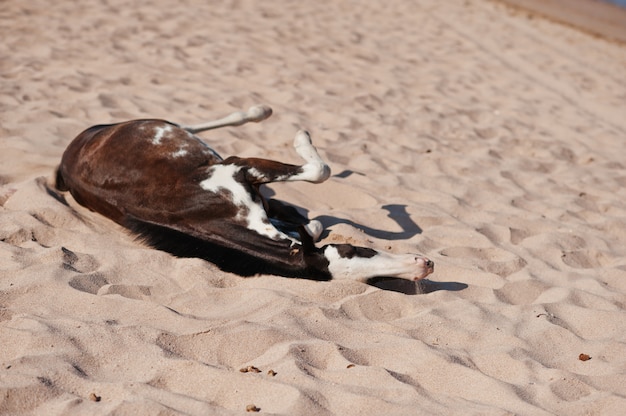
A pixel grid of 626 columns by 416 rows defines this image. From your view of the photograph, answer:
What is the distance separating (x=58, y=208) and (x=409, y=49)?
632 centimetres

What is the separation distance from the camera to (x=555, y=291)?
3867mm

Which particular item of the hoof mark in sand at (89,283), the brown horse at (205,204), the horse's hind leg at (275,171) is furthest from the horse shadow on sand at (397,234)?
the hoof mark in sand at (89,283)

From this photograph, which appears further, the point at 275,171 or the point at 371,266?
the point at 275,171

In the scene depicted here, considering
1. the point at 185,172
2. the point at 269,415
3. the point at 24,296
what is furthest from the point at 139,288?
the point at 269,415

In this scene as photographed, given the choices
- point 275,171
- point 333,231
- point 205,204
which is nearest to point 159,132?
point 205,204

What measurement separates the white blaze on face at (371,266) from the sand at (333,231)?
0.10 m

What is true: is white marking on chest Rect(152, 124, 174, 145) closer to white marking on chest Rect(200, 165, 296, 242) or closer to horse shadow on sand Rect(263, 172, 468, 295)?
white marking on chest Rect(200, 165, 296, 242)

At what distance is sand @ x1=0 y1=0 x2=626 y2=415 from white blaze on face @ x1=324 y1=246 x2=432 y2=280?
104 millimetres

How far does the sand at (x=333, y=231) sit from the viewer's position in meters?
2.75

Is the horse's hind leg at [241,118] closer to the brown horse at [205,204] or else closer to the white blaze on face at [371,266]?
the brown horse at [205,204]

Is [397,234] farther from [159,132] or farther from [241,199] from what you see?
[159,132]

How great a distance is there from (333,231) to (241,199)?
0.67 meters

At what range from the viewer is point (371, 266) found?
3.75m

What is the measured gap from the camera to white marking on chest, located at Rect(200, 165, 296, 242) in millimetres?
3869
